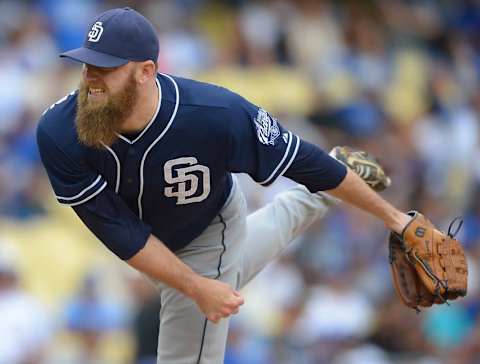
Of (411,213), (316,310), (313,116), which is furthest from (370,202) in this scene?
(313,116)

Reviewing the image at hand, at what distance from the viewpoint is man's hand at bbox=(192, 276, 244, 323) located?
4773 mm

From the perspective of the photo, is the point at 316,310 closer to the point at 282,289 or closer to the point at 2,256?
the point at 282,289

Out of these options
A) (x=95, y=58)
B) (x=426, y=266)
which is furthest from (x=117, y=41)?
(x=426, y=266)

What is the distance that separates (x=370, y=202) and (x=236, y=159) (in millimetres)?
637

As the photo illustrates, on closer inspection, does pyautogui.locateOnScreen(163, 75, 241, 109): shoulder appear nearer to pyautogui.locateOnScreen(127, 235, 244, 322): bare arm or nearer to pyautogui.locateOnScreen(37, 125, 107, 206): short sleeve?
pyautogui.locateOnScreen(37, 125, 107, 206): short sleeve

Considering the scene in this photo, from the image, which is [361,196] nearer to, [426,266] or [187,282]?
[426,266]

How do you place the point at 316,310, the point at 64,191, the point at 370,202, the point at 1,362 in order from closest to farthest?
the point at 64,191 → the point at 370,202 → the point at 1,362 → the point at 316,310

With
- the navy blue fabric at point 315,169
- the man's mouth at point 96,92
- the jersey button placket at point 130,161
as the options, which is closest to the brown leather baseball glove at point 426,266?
the navy blue fabric at point 315,169

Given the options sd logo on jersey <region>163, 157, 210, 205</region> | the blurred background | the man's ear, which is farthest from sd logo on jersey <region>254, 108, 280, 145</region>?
the blurred background

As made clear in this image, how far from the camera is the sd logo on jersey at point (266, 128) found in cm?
493

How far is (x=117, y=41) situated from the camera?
4.62 m

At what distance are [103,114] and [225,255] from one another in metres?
1.10

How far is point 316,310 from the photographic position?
27.5 ft

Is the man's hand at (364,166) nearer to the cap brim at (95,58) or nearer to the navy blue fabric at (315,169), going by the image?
the navy blue fabric at (315,169)
